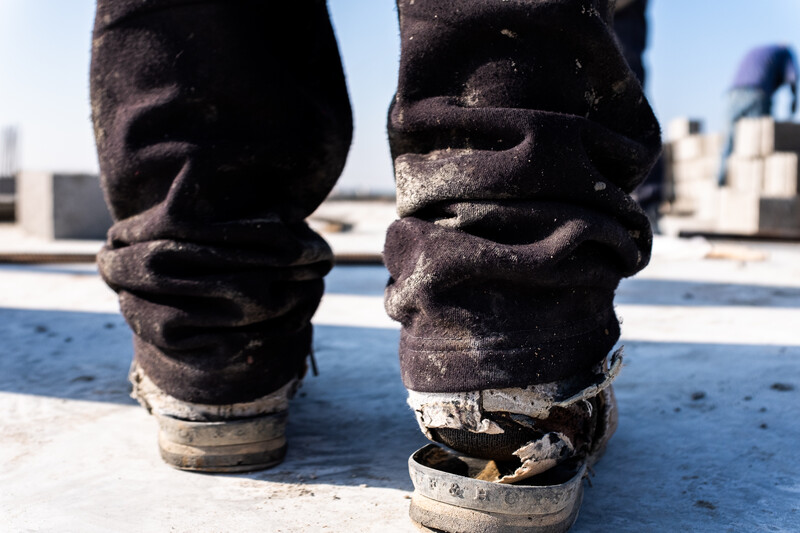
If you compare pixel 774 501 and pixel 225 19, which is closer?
pixel 774 501

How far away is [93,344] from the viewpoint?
1.97 metres

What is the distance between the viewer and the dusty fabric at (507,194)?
2.90ft

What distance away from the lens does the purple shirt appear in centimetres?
760

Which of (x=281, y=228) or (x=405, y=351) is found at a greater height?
(x=281, y=228)

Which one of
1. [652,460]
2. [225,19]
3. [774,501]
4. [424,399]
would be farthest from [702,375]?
[225,19]

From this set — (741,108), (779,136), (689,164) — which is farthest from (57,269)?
(689,164)

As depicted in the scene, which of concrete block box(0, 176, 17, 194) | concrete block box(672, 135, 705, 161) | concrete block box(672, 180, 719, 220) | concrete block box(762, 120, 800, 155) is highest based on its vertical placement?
concrete block box(762, 120, 800, 155)

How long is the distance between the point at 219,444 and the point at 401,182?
495 mm

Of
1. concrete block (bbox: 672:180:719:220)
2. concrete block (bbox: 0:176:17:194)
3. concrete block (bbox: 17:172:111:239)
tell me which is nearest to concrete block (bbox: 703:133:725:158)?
concrete block (bbox: 672:180:719:220)

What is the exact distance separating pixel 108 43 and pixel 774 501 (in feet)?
3.88

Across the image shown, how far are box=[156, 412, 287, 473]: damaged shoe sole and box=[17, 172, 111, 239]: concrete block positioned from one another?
5.11 m

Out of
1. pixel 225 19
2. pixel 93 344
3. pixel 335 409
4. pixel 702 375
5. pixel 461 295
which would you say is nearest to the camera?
pixel 461 295

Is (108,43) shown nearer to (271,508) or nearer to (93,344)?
(271,508)

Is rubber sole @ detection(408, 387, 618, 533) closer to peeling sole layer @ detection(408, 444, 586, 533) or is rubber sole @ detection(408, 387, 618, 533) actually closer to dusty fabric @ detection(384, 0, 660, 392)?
peeling sole layer @ detection(408, 444, 586, 533)
